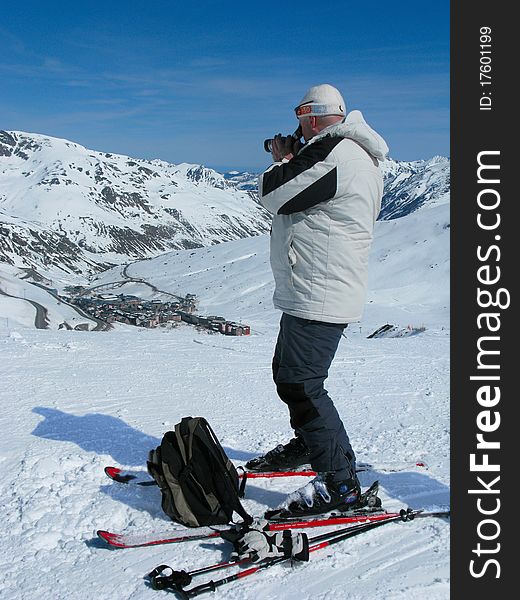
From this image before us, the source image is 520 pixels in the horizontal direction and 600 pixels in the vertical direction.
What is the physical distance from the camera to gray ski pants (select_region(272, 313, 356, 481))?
11.9ft

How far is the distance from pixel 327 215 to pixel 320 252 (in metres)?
0.24

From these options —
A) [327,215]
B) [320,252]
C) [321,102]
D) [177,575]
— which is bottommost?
[177,575]

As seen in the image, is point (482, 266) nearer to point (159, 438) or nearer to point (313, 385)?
point (313, 385)

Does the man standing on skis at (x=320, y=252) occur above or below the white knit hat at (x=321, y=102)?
below

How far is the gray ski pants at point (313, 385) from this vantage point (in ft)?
11.9

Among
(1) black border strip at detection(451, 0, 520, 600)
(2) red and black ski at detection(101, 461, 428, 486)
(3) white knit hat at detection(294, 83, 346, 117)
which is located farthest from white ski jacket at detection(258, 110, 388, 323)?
(2) red and black ski at detection(101, 461, 428, 486)

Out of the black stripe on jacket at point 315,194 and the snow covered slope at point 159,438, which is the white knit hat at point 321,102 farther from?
the snow covered slope at point 159,438

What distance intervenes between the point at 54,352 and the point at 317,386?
258 inches

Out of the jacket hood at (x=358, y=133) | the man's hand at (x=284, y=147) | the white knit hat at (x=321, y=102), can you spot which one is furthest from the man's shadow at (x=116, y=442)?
the white knit hat at (x=321, y=102)

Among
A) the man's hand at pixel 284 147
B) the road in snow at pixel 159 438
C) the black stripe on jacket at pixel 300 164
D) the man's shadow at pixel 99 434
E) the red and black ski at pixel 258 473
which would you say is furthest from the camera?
the man's shadow at pixel 99 434

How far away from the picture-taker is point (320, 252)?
11.6ft

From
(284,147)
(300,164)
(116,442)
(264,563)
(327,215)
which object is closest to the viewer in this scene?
(264,563)

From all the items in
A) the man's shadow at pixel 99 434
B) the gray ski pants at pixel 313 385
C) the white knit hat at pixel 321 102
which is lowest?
the man's shadow at pixel 99 434

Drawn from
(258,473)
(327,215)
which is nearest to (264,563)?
(258,473)
